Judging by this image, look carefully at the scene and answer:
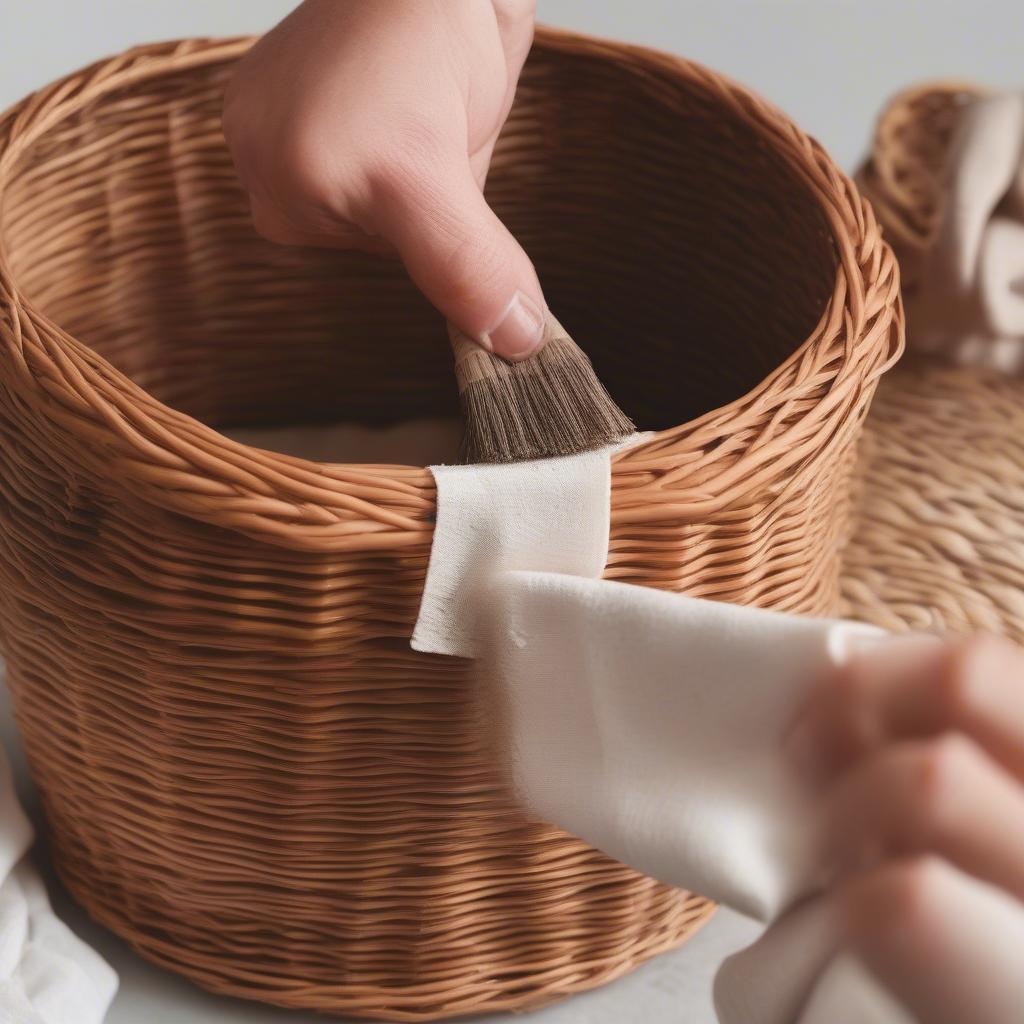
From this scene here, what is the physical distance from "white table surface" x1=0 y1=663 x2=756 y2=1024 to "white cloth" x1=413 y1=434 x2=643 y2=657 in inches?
11.2

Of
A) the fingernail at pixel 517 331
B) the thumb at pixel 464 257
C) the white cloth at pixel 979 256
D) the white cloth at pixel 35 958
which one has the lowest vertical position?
the white cloth at pixel 35 958

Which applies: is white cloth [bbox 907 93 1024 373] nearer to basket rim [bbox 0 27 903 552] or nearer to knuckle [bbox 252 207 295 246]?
basket rim [bbox 0 27 903 552]

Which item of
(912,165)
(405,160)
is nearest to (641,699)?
(405,160)

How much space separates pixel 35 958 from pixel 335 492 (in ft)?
1.08

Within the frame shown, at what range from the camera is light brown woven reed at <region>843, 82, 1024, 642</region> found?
2.81ft

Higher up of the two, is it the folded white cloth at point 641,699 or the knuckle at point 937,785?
the knuckle at point 937,785

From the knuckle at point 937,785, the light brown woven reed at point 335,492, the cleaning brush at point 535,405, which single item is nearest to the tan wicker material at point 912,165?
the light brown woven reed at point 335,492

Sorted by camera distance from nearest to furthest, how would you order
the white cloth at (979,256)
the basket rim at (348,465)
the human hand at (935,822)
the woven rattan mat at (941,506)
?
1. the human hand at (935,822)
2. the basket rim at (348,465)
3. the woven rattan mat at (941,506)
4. the white cloth at (979,256)

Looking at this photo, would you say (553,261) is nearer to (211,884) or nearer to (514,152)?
(514,152)

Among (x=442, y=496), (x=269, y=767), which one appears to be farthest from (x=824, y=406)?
(x=269, y=767)

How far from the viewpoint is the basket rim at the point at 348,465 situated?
1.81ft

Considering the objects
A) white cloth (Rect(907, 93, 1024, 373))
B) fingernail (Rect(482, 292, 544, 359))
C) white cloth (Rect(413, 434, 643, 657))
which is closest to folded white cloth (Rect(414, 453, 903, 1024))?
white cloth (Rect(413, 434, 643, 657))

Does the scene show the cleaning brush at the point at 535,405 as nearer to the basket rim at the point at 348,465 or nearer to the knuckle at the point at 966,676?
the basket rim at the point at 348,465

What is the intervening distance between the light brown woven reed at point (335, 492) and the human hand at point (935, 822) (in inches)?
5.5
